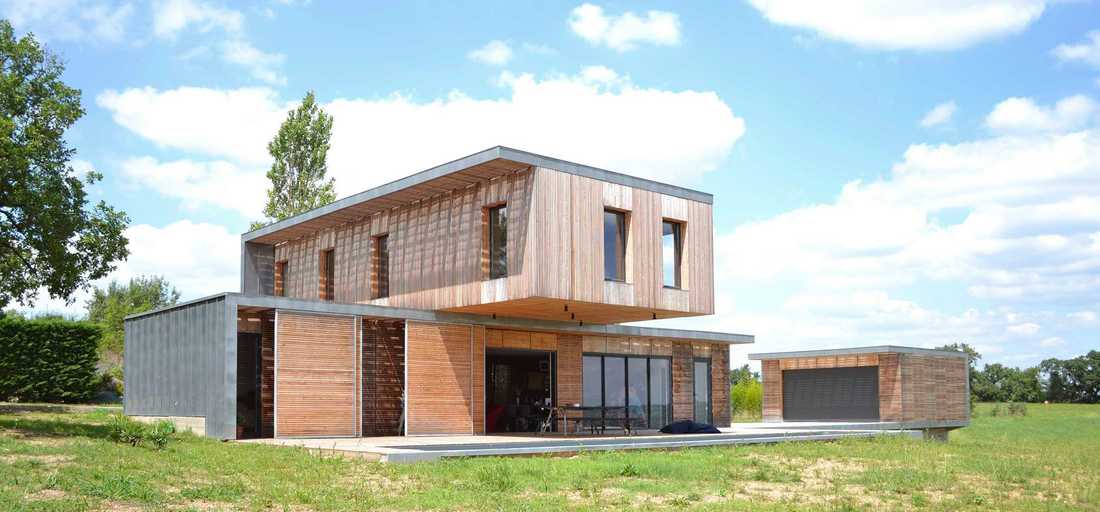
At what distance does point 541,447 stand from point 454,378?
16.6ft

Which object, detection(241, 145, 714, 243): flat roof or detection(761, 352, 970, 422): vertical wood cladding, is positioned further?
detection(761, 352, 970, 422): vertical wood cladding

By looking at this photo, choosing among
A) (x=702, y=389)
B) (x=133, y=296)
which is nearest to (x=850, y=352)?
(x=702, y=389)

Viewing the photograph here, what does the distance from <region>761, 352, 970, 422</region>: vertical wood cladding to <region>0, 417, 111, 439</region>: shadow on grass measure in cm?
2307

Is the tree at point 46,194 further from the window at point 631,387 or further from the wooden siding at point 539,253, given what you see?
the window at point 631,387

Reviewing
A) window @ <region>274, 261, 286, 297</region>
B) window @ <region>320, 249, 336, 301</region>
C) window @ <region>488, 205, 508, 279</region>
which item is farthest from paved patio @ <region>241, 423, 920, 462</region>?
window @ <region>274, 261, 286, 297</region>

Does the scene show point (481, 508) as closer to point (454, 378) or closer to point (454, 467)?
point (454, 467)

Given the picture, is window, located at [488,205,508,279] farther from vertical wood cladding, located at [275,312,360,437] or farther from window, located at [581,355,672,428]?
window, located at [581,355,672,428]

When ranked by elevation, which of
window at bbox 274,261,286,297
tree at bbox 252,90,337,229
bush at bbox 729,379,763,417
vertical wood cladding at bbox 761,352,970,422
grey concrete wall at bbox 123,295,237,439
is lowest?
bush at bbox 729,379,763,417

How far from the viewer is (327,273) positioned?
24266 mm

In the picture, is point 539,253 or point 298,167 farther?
point 298,167

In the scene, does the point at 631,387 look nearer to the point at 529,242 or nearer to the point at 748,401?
the point at 529,242

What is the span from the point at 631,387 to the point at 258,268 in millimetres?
10640

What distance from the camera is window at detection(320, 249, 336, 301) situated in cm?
2398

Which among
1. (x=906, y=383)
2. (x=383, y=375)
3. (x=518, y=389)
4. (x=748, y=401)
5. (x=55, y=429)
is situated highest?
(x=383, y=375)
